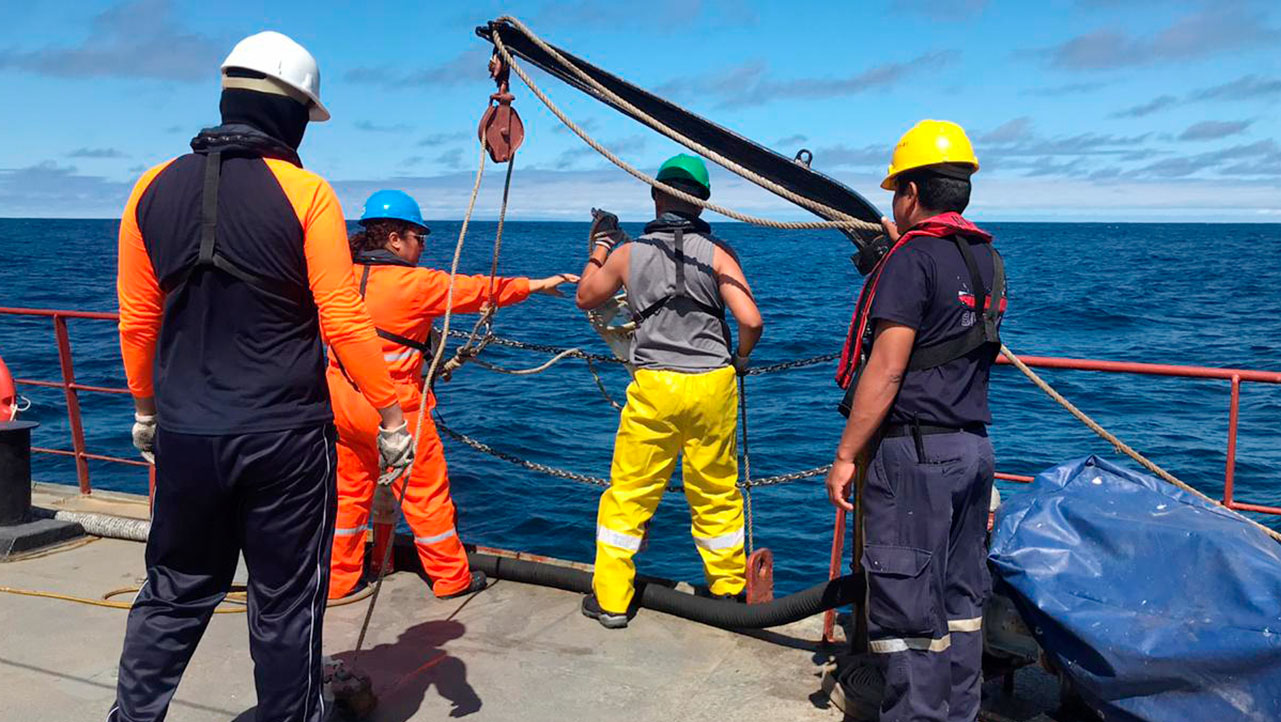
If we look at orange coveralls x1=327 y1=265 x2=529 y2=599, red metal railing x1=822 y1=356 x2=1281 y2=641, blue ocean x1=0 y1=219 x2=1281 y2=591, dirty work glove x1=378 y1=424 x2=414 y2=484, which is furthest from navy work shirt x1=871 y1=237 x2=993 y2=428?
blue ocean x1=0 y1=219 x2=1281 y2=591

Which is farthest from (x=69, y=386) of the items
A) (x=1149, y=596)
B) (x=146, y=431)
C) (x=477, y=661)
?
(x=1149, y=596)

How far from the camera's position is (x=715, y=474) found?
4480mm

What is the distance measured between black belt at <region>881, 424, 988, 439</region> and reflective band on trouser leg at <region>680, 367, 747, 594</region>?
1180 mm

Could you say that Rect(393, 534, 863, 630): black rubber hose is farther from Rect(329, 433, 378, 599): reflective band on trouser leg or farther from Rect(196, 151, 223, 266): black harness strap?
Rect(196, 151, 223, 266): black harness strap

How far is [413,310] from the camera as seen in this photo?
4.63 meters

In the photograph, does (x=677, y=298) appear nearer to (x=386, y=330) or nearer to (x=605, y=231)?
(x=605, y=231)

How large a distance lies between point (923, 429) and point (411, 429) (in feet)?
8.30

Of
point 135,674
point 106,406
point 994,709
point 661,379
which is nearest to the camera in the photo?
point 135,674

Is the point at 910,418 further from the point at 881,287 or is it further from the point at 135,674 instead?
the point at 135,674

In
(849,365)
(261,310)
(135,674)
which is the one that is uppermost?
(261,310)

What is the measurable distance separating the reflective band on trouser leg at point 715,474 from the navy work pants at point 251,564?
1.74 m

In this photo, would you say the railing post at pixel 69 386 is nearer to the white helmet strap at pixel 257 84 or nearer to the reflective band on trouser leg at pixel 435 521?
the reflective band on trouser leg at pixel 435 521

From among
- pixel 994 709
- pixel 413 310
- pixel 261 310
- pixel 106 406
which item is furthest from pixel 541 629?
pixel 106 406

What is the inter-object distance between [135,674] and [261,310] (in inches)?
47.5
